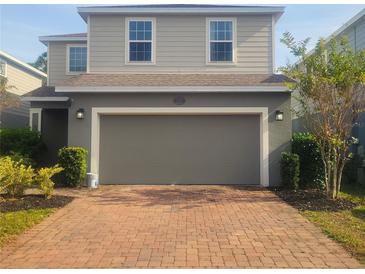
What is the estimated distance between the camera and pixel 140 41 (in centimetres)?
1326

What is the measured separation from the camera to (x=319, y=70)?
9.42 metres

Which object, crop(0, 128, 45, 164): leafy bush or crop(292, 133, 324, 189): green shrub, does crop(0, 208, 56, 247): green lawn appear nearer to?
crop(0, 128, 45, 164): leafy bush

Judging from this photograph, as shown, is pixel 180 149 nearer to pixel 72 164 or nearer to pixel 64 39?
pixel 72 164

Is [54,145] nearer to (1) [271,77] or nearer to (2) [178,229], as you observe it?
(1) [271,77]

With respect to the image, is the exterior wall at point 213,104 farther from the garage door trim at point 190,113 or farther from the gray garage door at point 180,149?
the gray garage door at point 180,149

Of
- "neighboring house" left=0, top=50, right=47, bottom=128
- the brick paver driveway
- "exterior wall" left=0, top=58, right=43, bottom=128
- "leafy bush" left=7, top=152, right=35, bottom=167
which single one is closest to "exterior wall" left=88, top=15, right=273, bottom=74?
"leafy bush" left=7, top=152, right=35, bottom=167

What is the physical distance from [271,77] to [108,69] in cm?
533

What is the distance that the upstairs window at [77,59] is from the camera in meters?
16.5

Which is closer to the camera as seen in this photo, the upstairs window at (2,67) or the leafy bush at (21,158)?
the leafy bush at (21,158)

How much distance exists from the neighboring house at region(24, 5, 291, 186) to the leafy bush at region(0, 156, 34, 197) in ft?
9.01

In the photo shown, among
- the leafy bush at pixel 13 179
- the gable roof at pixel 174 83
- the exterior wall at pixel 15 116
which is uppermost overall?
the gable roof at pixel 174 83

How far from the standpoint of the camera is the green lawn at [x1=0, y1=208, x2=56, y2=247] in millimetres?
6613

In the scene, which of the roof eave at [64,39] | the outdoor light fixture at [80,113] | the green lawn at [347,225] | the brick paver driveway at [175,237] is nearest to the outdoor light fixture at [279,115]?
the brick paver driveway at [175,237]

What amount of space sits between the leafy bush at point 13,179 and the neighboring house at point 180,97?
9.01ft
